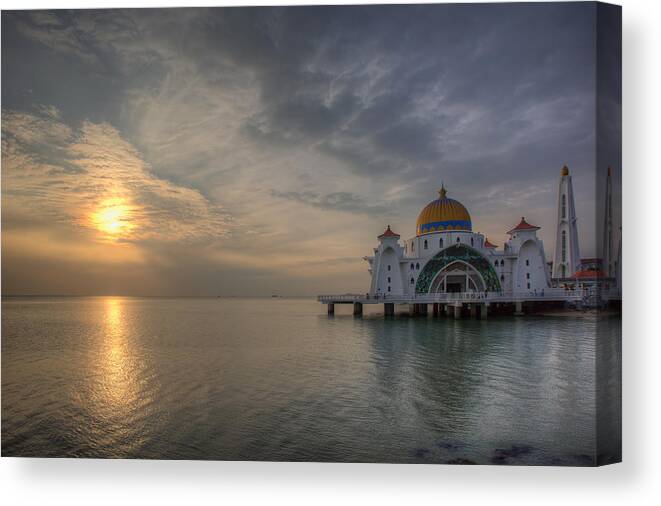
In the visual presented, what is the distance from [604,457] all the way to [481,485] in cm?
126

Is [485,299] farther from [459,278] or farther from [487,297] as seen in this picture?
[459,278]

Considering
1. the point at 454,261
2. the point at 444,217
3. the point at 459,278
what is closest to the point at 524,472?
the point at 454,261

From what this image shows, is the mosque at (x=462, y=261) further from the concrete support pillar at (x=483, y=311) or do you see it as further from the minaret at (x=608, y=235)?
the minaret at (x=608, y=235)

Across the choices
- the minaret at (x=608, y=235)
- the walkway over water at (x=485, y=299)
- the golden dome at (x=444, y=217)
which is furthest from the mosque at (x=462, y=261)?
the minaret at (x=608, y=235)

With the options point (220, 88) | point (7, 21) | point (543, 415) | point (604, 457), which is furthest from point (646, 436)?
point (7, 21)

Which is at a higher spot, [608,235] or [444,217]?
[444,217]

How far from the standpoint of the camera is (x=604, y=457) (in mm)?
4238

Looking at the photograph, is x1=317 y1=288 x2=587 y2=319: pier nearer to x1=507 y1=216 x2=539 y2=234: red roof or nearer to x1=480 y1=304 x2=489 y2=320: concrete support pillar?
x1=480 y1=304 x2=489 y2=320: concrete support pillar

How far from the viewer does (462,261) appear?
61.8 ft

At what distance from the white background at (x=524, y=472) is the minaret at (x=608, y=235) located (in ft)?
0.47

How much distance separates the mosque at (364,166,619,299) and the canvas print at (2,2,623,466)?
35.9ft

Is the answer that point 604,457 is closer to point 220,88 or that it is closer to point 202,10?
point 220,88

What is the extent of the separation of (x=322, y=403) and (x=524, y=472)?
A: 8.29 ft

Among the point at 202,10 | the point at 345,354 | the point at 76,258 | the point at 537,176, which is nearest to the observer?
the point at 202,10
